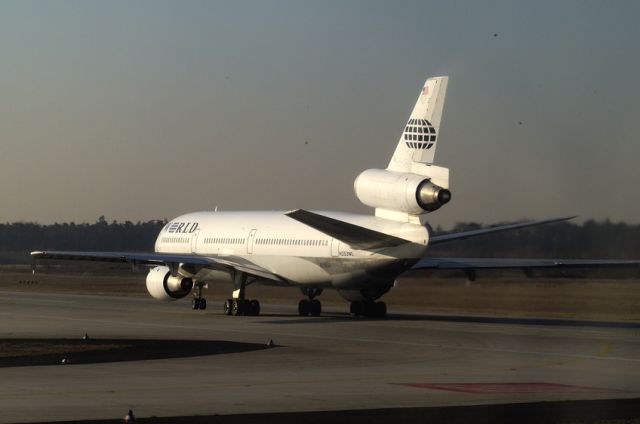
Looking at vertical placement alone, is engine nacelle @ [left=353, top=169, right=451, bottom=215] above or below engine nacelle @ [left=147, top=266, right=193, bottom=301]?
above

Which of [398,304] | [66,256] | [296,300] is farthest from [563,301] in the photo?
[66,256]

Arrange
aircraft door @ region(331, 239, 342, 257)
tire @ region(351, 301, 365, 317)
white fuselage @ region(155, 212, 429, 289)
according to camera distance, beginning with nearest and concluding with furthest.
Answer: white fuselage @ region(155, 212, 429, 289) → aircraft door @ region(331, 239, 342, 257) → tire @ region(351, 301, 365, 317)

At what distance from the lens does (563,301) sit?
5694cm

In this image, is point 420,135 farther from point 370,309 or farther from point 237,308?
point 237,308

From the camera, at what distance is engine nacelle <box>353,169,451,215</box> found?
38094 mm

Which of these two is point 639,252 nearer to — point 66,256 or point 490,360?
point 490,360

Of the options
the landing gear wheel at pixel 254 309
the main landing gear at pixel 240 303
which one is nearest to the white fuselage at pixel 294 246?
the main landing gear at pixel 240 303

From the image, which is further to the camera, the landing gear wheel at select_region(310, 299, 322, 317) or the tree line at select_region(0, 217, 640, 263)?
the landing gear wheel at select_region(310, 299, 322, 317)

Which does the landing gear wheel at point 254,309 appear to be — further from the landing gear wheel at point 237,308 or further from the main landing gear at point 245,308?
the landing gear wheel at point 237,308

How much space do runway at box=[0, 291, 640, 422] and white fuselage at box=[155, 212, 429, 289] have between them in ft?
6.29

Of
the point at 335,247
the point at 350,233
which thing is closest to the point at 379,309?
the point at 335,247

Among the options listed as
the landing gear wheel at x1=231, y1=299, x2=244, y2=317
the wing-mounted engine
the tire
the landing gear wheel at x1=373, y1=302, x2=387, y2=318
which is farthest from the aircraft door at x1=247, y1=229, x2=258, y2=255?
the wing-mounted engine

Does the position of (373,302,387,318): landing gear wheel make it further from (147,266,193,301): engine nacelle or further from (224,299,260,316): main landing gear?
(147,266,193,301): engine nacelle

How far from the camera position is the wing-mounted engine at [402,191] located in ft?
125
